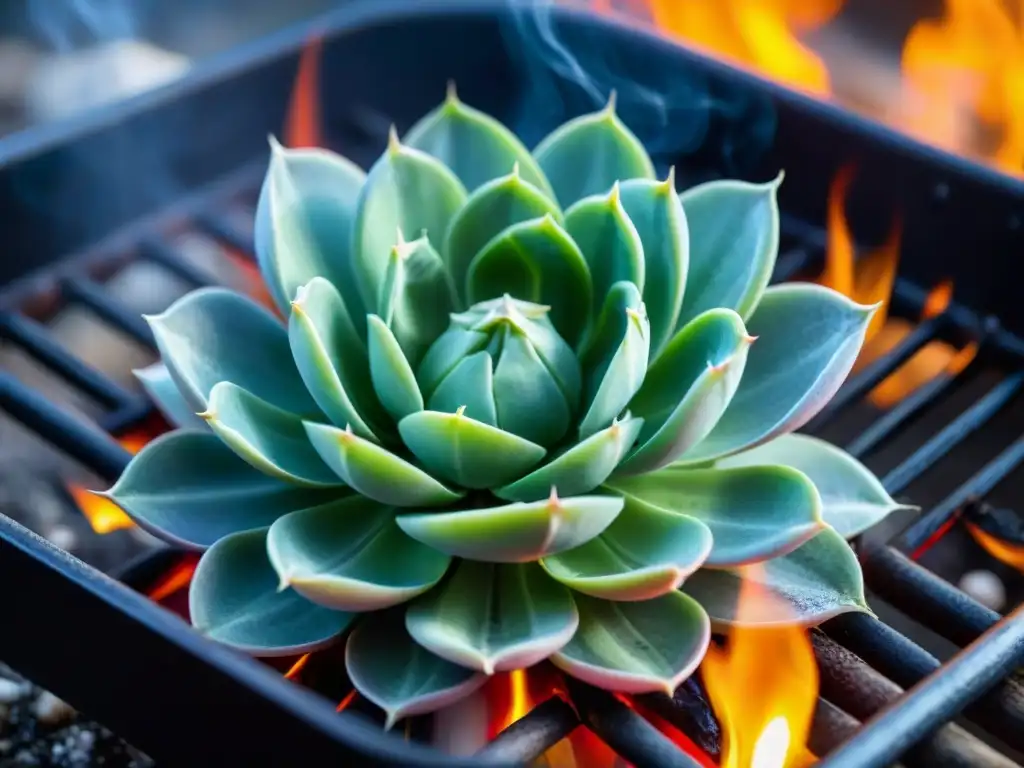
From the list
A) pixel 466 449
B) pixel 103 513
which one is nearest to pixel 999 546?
pixel 466 449

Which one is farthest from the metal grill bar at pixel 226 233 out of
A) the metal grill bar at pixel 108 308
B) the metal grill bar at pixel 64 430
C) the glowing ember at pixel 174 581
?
the glowing ember at pixel 174 581

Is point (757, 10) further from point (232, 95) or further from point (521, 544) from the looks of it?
point (521, 544)

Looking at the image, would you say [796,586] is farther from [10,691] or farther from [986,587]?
[10,691]

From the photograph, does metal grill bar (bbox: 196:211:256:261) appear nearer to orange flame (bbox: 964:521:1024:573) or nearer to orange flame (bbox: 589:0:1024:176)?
orange flame (bbox: 589:0:1024:176)

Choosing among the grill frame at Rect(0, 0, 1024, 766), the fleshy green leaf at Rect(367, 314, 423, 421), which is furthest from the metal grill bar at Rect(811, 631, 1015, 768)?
the fleshy green leaf at Rect(367, 314, 423, 421)

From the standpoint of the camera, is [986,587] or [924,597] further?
[986,587]

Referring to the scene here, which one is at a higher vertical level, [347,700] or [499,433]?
[499,433]
